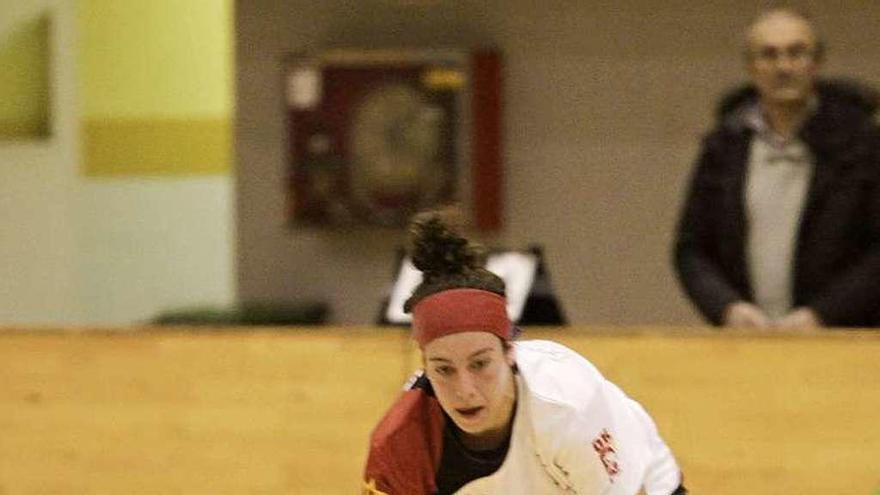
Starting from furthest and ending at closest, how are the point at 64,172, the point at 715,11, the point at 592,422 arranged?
1. the point at 64,172
2. the point at 715,11
3. the point at 592,422

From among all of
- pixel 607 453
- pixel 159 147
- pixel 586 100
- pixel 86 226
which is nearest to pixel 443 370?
pixel 607 453

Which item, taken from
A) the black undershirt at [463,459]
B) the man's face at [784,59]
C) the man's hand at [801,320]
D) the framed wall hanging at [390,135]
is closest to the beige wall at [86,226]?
the framed wall hanging at [390,135]

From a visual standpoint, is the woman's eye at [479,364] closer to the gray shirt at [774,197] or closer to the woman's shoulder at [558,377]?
the woman's shoulder at [558,377]

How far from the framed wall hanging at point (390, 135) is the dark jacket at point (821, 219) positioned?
2264mm

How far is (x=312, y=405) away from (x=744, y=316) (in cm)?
119

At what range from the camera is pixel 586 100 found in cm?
666

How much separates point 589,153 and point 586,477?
150 inches

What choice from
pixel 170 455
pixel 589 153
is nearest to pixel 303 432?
pixel 170 455

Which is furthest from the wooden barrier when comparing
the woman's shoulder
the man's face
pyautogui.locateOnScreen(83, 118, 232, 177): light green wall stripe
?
pyautogui.locateOnScreen(83, 118, 232, 177): light green wall stripe

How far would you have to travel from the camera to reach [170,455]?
→ 488 centimetres

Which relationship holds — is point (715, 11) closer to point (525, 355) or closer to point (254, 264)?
point (254, 264)

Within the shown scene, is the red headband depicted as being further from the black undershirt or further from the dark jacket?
the dark jacket

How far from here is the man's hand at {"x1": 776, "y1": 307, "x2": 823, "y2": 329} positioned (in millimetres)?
4449

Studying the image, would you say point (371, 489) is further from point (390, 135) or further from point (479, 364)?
point (390, 135)
